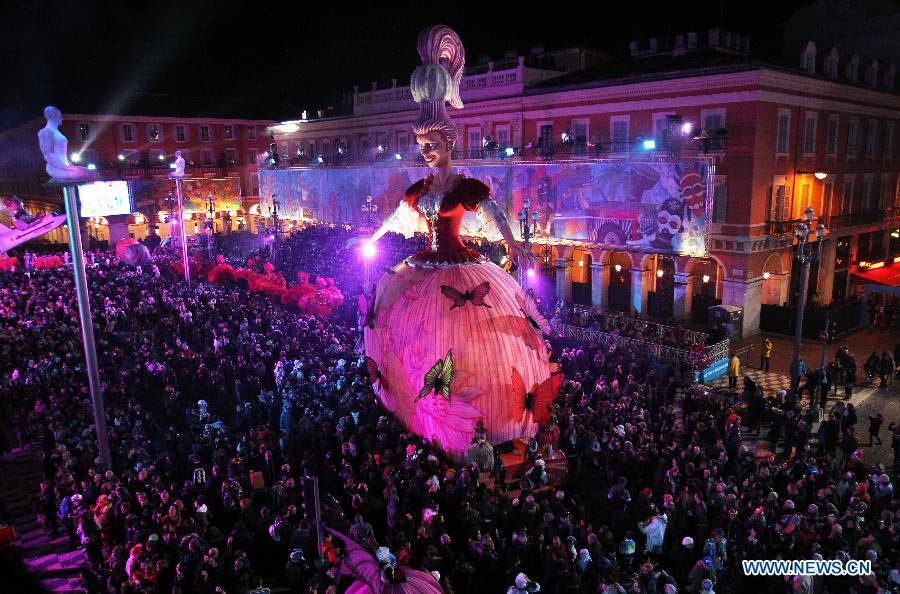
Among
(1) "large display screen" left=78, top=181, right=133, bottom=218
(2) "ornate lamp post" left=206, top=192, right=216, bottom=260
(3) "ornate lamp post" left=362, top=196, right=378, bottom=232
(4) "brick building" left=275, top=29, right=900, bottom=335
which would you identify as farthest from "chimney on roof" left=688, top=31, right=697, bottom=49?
(1) "large display screen" left=78, top=181, right=133, bottom=218

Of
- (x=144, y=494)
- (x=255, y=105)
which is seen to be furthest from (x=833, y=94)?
(x=255, y=105)

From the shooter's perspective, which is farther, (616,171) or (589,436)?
(616,171)

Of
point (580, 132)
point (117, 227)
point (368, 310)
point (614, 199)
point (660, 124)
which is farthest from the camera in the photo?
point (117, 227)

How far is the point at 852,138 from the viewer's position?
100 feet

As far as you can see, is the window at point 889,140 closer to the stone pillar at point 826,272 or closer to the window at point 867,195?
the window at point 867,195

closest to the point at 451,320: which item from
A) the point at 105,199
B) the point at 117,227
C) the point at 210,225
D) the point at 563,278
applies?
the point at 563,278

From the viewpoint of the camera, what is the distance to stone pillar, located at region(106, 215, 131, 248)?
51.5 m

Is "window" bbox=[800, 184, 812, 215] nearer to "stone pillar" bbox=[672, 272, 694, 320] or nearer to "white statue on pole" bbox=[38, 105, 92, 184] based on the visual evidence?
"stone pillar" bbox=[672, 272, 694, 320]

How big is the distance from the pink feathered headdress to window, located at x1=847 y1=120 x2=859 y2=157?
24.4 metres

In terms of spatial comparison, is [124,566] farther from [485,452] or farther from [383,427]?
[485,452]

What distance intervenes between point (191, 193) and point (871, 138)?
159ft

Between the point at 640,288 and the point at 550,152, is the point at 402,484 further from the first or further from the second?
the point at 550,152

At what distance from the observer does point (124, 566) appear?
998cm

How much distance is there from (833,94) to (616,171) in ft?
33.4
